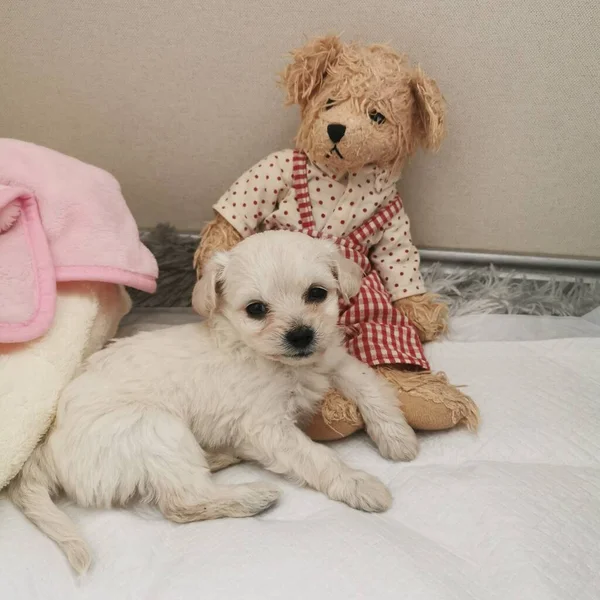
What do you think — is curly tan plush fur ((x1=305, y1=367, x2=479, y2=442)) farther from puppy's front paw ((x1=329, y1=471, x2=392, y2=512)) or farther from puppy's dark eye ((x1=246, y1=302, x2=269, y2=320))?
puppy's dark eye ((x1=246, y1=302, x2=269, y2=320))

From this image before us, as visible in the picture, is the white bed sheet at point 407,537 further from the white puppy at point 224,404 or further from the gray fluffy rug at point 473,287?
the gray fluffy rug at point 473,287

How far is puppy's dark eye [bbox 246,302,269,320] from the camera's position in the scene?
1253 mm

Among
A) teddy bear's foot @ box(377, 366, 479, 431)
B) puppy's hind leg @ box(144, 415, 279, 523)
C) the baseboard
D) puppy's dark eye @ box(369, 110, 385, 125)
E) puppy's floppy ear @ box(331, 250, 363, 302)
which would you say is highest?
puppy's dark eye @ box(369, 110, 385, 125)

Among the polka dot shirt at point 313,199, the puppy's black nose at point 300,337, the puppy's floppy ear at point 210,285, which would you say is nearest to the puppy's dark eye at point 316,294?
the puppy's black nose at point 300,337

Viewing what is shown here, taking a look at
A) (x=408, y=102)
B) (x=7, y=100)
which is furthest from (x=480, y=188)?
(x=7, y=100)

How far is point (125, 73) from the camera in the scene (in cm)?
168

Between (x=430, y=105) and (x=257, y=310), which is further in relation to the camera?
(x=430, y=105)

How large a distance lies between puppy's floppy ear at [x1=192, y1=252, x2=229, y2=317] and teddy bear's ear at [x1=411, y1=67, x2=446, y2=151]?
621 mm

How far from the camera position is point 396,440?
130 centimetres

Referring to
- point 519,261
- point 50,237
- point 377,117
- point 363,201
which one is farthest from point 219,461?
point 519,261

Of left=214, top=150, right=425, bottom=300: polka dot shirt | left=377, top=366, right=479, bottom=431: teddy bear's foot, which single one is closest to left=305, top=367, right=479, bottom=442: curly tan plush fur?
left=377, top=366, right=479, bottom=431: teddy bear's foot

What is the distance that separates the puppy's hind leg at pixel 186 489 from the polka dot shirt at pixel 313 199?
0.64 meters

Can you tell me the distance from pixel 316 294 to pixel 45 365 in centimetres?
64

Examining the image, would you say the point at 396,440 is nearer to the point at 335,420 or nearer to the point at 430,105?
the point at 335,420
